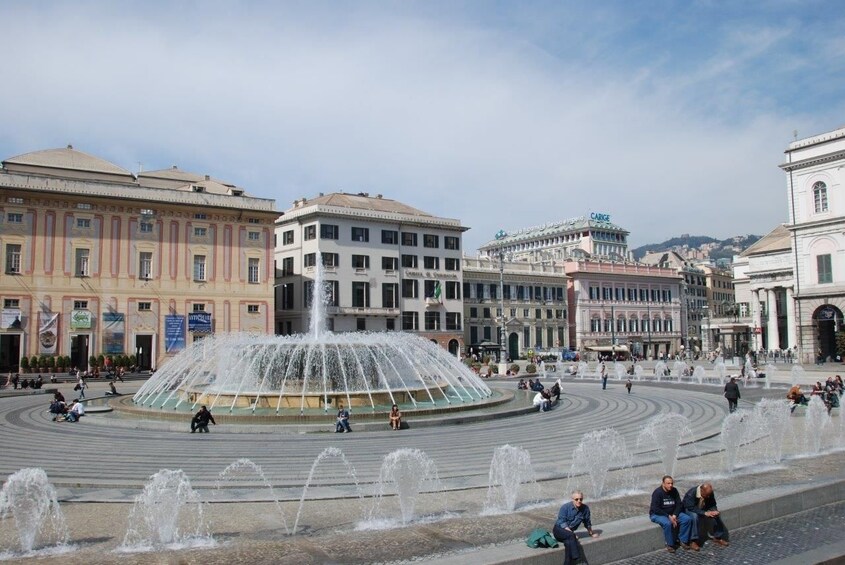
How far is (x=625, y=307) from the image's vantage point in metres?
88.1

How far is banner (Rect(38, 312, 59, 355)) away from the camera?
155ft

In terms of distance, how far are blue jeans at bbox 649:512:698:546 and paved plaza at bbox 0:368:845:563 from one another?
2.75 ft

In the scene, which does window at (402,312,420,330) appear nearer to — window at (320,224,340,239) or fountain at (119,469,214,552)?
window at (320,224,340,239)

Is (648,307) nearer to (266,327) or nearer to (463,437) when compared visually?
(266,327)

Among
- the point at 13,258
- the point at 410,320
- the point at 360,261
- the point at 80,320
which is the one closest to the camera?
the point at 13,258

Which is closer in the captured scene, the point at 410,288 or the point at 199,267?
the point at 199,267

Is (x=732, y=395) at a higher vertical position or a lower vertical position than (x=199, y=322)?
lower

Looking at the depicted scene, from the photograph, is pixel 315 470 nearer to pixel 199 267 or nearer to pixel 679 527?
pixel 679 527

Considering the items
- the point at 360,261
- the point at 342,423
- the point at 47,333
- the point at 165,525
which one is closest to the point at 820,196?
the point at 360,261

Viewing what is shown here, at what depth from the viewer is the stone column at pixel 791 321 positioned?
58312 mm

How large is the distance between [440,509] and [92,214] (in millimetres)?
47092

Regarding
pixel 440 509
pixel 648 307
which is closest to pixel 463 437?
pixel 440 509

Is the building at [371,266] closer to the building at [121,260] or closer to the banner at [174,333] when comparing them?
the building at [121,260]

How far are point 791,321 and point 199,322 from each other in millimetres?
53705
